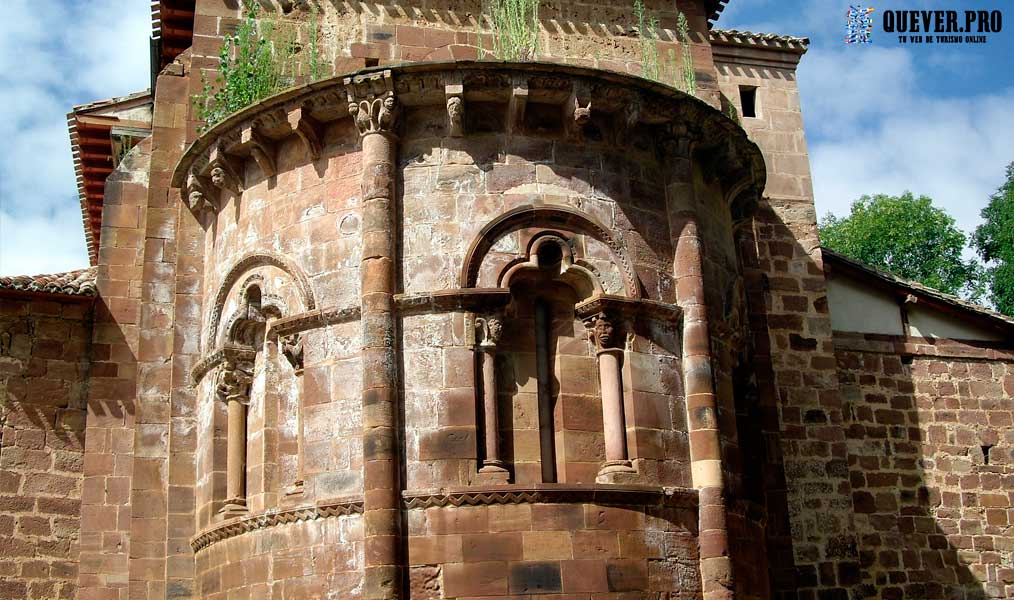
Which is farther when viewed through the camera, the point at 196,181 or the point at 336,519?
the point at 196,181

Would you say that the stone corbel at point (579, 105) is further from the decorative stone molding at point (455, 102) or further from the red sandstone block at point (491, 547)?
the red sandstone block at point (491, 547)

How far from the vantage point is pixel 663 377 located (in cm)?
1234

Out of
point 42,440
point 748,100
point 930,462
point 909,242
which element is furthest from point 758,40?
point 909,242

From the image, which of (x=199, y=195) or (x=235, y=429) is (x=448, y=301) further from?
(x=199, y=195)

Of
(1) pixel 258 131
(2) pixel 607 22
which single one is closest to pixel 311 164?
(1) pixel 258 131

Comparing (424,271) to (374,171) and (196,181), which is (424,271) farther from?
(196,181)

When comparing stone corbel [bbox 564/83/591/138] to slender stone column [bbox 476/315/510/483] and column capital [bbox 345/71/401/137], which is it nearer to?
column capital [bbox 345/71/401/137]

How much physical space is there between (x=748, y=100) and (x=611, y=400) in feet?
27.0

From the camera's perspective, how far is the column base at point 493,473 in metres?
11.4

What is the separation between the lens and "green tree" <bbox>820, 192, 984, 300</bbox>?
33344mm

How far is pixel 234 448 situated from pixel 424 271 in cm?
282

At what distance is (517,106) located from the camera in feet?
41.0

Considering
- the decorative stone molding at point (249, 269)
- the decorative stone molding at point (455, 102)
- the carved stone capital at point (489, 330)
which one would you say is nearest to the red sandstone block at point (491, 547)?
the carved stone capital at point (489, 330)

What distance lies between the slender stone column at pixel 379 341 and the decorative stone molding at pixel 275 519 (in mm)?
313
